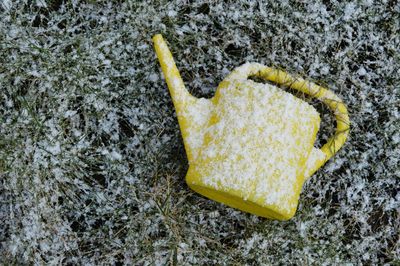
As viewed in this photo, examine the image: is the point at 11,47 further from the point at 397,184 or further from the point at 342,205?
the point at 397,184

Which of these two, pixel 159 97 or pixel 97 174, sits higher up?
pixel 159 97

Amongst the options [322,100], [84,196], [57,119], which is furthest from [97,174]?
[322,100]

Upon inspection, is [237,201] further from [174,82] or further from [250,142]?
[174,82]

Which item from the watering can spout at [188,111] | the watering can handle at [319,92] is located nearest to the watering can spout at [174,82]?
the watering can spout at [188,111]

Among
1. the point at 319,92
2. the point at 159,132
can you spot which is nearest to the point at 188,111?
the point at 159,132

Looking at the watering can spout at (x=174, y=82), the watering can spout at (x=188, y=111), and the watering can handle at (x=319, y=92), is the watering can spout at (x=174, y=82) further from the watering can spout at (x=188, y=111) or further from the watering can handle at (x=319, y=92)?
the watering can handle at (x=319, y=92)

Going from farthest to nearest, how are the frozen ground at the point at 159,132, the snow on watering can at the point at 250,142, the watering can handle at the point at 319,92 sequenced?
the frozen ground at the point at 159,132
the watering can handle at the point at 319,92
the snow on watering can at the point at 250,142

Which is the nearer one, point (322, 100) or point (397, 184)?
point (322, 100)
